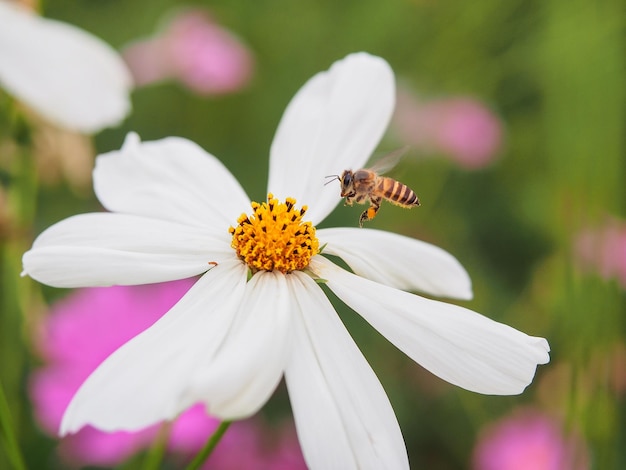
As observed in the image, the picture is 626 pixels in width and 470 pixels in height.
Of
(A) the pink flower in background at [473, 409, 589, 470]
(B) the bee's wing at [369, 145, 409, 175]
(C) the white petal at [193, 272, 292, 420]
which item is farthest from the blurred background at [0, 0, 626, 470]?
(C) the white petal at [193, 272, 292, 420]

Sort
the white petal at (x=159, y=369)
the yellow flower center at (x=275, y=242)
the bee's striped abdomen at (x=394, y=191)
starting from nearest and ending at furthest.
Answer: the white petal at (x=159, y=369)
the yellow flower center at (x=275, y=242)
the bee's striped abdomen at (x=394, y=191)

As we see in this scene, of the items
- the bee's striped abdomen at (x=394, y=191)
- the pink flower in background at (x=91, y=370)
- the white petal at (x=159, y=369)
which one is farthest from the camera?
the pink flower in background at (x=91, y=370)

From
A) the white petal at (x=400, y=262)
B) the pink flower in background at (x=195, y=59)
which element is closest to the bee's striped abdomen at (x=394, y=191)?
the white petal at (x=400, y=262)

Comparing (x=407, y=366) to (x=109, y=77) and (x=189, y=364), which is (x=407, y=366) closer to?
(x=109, y=77)

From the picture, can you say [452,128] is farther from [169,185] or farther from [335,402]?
[335,402]

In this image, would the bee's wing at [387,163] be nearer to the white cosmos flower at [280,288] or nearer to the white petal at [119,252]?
the white cosmos flower at [280,288]

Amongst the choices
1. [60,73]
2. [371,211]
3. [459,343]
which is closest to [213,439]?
[459,343]

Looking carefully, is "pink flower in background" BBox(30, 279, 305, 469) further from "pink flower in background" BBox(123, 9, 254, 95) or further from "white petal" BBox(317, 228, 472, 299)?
"pink flower in background" BBox(123, 9, 254, 95)

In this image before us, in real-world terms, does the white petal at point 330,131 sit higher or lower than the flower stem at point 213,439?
higher
